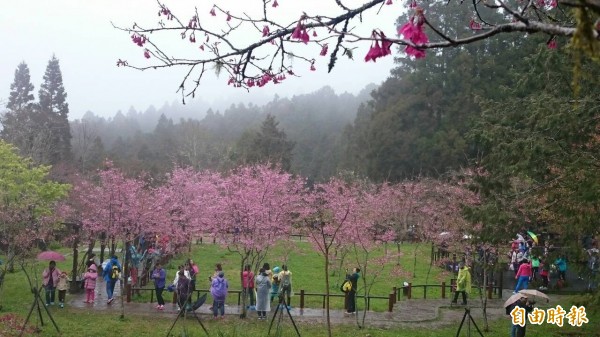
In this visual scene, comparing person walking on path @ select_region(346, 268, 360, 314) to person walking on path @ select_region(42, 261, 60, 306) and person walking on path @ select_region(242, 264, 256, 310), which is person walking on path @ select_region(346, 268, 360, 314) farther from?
A: person walking on path @ select_region(42, 261, 60, 306)

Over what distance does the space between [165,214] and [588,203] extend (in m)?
13.9

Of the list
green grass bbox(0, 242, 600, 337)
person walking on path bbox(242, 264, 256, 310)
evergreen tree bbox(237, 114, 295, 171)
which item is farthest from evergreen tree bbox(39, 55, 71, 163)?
person walking on path bbox(242, 264, 256, 310)

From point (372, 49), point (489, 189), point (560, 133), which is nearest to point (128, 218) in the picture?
point (489, 189)

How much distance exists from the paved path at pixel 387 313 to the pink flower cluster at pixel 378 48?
999 cm

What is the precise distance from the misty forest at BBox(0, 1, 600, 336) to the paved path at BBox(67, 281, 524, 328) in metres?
0.27

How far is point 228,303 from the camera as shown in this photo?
13.7 m

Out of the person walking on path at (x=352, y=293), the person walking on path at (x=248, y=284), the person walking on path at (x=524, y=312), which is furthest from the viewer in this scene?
the person walking on path at (x=352, y=293)

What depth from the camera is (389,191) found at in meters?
27.3

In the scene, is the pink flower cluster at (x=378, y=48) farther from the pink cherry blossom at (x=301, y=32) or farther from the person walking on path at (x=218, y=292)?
the person walking on path at (x=218, y=292)

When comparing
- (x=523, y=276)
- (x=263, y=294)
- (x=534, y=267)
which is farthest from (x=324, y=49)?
(x=534, y=267)

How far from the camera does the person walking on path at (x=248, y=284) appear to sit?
1203cm

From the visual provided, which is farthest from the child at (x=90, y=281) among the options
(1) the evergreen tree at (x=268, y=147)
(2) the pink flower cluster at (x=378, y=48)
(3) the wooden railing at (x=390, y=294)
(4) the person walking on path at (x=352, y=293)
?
(1) the evergreen tree at (x=268, y=147)

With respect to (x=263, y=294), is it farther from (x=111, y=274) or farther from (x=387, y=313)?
(x=111, y=274)

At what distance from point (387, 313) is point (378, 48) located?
1127 cm
